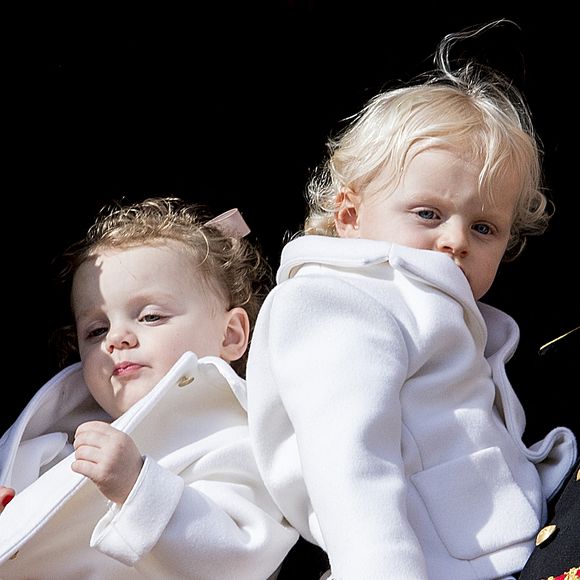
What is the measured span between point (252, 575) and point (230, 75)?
41.8 inches

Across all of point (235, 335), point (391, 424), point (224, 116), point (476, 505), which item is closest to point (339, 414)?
point (391, 424)

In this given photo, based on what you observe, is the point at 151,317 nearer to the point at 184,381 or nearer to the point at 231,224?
the point at 184,381

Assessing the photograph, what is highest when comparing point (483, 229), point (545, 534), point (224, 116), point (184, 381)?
point (224, 116)

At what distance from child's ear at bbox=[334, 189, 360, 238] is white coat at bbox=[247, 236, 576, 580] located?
0.14 meters

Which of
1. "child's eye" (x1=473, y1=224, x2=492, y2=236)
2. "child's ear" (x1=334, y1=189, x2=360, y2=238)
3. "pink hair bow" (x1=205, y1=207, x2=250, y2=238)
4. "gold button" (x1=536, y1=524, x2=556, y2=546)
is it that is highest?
"child's ear" (x1=334, y1=189, x2=360, y2=238)

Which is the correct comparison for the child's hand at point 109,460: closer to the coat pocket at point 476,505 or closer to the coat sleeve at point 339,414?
the coat sleeve at point 339,414

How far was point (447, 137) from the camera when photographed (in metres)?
2.19

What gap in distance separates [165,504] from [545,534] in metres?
0.57

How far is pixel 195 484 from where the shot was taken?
7.03ft

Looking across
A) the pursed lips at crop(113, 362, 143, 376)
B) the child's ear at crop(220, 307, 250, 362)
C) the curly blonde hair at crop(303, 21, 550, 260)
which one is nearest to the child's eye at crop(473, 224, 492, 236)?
the curly blonde hair at crop(303, 21, 550, 260)

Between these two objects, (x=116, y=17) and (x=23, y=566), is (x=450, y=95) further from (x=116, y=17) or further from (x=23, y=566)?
(x=23, y=566)

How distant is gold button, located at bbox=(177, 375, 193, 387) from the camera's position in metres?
2.21

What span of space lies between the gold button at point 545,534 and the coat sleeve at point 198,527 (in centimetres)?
44

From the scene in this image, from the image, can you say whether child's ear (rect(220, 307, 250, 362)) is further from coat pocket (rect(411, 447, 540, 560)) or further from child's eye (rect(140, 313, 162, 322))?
coat pocket (rect(411, 447, 540, 560))
